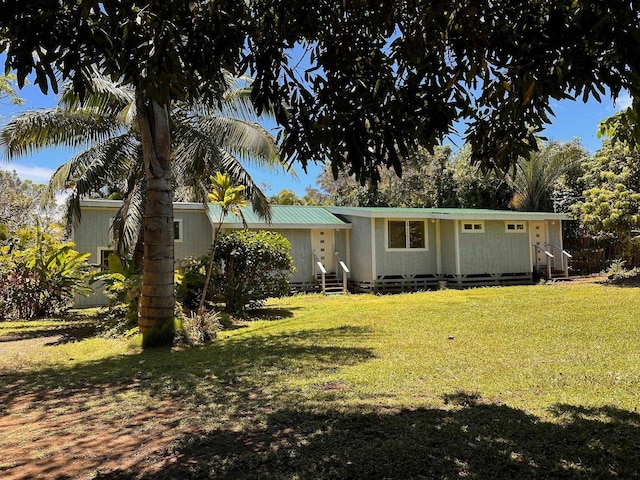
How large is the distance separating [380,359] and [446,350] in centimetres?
111

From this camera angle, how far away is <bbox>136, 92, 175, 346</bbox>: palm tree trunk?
8625mm

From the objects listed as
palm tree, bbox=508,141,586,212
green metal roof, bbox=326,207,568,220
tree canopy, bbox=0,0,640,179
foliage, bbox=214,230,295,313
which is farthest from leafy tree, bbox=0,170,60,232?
tree canopy, bbox=0,0,640,179

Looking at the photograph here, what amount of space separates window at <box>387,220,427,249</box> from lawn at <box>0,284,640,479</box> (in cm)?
917

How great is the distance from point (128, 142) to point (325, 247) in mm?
8896

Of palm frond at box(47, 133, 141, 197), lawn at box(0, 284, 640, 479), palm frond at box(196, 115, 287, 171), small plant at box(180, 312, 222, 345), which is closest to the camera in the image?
lawn at box(0, 284, 640, 479)

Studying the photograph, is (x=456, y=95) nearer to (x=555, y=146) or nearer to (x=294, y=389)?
(x=294, y=389)

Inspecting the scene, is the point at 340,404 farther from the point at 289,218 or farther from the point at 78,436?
the point at 289,218

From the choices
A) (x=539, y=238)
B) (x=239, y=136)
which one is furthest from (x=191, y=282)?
(x=539, y=238)

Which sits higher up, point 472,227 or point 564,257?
point 472,227

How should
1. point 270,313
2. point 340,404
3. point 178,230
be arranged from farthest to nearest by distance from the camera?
point 178,230 → point 270,313 → point 340,404

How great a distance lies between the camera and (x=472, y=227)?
19188mm

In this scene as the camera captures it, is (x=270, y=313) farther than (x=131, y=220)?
Yes

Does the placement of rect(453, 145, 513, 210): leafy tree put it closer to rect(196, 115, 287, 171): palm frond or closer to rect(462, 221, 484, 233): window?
rect(462, 221, 484, 233): window

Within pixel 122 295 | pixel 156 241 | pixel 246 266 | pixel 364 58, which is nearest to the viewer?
pixel 364 58
